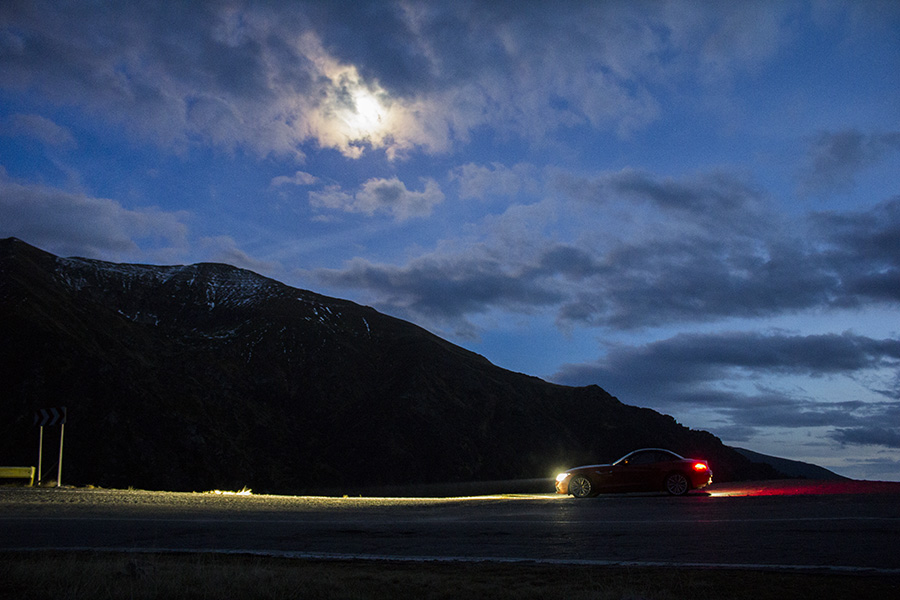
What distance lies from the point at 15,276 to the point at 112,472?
91.3ft

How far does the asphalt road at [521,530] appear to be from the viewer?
870 centimetres

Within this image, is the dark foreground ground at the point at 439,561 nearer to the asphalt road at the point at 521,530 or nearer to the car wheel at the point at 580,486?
the asphalt road at the point at 521,530

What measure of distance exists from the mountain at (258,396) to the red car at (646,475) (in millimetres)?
44513

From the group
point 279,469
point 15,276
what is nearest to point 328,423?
point 279,469

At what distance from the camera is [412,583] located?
706cm

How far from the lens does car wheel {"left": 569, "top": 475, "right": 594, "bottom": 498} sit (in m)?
19.8

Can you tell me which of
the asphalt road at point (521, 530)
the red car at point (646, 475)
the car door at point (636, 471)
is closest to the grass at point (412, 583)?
the asphalt road at point (521, 530)

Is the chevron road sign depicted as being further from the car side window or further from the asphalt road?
the car side window

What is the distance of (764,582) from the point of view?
682 cm

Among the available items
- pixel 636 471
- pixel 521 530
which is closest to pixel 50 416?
pixel 521 530

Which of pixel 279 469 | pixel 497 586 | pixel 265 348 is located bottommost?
pixel 279 469

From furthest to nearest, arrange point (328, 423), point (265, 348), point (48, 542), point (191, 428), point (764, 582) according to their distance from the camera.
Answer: point (265, 348) < point (328, 423) < point (191, 428) < point (48, 542) < point (764, 582)

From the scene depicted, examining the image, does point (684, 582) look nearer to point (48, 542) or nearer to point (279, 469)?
point (48, 542)

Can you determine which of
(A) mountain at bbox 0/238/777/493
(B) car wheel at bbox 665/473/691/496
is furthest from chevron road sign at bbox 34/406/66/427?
(A) mountain at bbox 0/238/777/493
